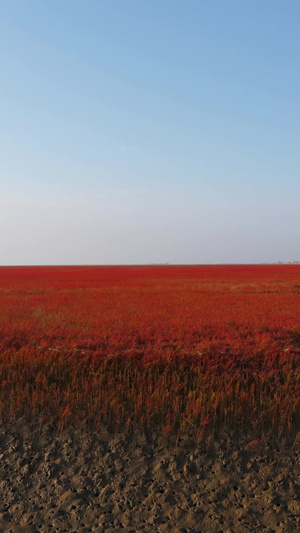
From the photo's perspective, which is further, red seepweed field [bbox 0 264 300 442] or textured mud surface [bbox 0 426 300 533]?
red seepweed field [bbox 0 264 300 442]

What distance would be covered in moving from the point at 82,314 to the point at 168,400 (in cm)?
1198

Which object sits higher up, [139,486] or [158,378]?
[158,378]

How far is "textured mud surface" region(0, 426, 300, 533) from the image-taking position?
463 centimetres

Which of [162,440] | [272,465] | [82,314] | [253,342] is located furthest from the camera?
[82,314]

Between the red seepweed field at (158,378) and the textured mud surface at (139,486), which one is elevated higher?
the red seepweed field at (158,378)

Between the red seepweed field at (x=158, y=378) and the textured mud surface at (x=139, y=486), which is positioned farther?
the red seepweed field at (x=158, y=378)

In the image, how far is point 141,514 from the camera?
4.74 meters

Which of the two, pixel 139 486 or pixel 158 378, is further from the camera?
pixel 158 378

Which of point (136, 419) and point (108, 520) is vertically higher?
point (136, 419)

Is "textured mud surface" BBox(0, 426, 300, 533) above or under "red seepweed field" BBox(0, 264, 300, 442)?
under

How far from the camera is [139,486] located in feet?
17.0

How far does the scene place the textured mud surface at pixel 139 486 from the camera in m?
4.63

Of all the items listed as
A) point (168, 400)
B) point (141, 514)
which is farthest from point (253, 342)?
point (141, 514)

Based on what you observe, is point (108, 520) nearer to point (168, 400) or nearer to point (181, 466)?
point (181, 466)
